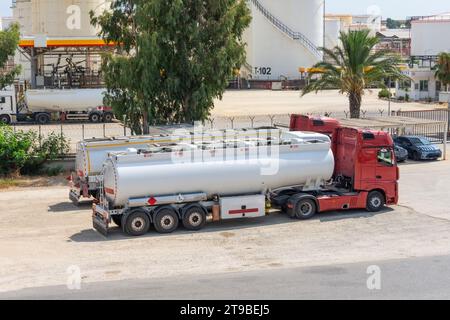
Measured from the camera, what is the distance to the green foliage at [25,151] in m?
32.2

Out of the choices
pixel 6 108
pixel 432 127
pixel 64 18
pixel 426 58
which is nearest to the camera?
pixel 432 127

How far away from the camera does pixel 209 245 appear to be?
2092 centimetres

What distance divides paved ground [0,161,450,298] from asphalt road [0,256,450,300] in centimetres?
36

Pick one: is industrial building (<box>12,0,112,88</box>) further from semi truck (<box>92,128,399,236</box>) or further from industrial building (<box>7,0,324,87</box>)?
semi truck (<box>92,128,399,236</box>)

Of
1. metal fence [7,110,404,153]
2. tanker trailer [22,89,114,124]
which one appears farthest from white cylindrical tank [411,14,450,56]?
tanker trailer [22,89,114,124]

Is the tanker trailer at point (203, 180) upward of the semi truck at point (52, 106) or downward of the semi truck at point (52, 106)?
downward

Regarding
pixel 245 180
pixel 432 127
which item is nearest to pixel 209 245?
pixel 245 180

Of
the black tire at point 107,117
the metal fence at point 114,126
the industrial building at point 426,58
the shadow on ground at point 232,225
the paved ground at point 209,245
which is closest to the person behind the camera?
the paved ground at point 209,245

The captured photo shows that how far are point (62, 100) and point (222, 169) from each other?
37.7 m

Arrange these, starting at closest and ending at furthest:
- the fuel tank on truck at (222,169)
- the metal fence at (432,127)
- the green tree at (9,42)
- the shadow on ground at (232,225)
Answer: the fuel tank on truck at (222,169), the shadow on ground at (232,225), the green tree at (9,42), the metal fence at (432,127)

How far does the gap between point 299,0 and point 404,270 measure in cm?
8444

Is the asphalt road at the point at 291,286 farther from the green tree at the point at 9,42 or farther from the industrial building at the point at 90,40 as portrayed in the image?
the industrial building at the point at 90,40

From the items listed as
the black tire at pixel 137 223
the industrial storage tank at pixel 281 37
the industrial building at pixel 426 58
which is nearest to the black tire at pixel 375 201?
the black tire at pixel 137 223

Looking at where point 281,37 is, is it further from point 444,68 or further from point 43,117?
point 43,117
